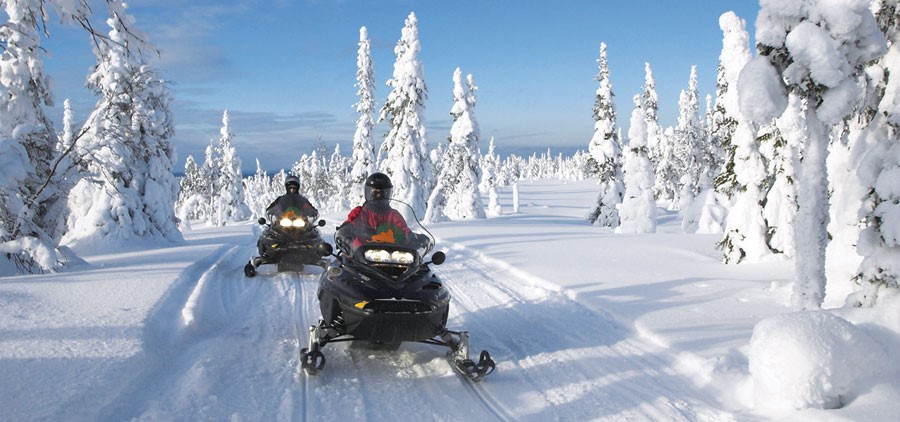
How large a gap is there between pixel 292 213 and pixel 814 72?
10.4 meters

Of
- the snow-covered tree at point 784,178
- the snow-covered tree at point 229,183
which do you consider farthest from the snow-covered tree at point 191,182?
the snow-covered tree at point 784,178

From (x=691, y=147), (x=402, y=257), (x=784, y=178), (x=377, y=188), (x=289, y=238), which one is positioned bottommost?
(x=289, y=238)

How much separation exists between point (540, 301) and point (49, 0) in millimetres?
7705

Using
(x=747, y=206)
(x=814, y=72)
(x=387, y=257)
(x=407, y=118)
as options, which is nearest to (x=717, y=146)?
(x=407, y=118)

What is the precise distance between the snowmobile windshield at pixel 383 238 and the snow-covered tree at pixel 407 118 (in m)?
26.8

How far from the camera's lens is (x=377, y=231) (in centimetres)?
696

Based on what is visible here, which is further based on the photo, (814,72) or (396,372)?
(814,72)

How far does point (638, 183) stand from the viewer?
33281 mm

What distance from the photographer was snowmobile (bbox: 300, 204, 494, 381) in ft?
19.3

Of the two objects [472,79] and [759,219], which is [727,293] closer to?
[759,219]

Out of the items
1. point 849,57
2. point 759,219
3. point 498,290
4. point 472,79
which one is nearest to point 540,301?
point 498,290

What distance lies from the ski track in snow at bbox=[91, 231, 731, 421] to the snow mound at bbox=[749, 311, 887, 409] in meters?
0.52

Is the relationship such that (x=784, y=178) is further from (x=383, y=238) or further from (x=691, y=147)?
(x=691, y=147)

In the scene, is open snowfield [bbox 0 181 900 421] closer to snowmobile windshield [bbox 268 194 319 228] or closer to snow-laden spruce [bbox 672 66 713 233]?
snowmobile windshield [bbox 268 194 319 228]
